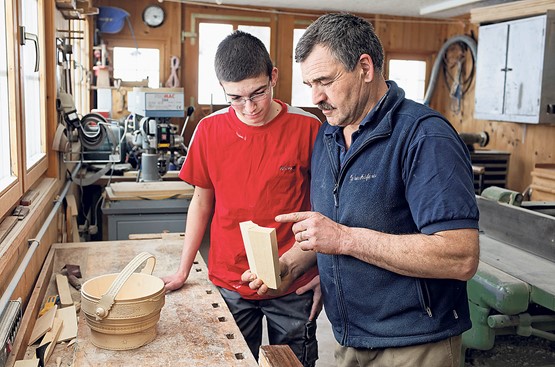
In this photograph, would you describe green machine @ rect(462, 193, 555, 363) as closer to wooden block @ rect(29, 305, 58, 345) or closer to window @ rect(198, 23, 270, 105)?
wooden block @ rect(29, 305, 58, 345)

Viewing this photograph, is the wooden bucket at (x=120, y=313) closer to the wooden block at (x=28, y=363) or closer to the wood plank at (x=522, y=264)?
the wooden block at (x=28, y=363)

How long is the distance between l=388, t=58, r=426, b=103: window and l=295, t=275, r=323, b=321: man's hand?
6.75 metres

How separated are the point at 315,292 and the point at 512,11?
15.4 ft

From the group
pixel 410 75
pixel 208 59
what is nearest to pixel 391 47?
pixel 410 75

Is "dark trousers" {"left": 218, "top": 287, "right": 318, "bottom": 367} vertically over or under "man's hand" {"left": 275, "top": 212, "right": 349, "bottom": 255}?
under

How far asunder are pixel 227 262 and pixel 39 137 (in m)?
1.48

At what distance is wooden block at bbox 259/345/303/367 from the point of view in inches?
45.9

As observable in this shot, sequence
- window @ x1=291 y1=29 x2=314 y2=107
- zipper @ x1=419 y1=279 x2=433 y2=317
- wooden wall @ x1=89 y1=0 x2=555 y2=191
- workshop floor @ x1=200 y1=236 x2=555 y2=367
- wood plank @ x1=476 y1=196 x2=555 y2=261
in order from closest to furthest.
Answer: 1. zipper @ x1=419 y1=279 x2=433 y2=317
2. wood plank @ x1=476 y1=196 x2=555 y2=261
3. workshop floor @ x1=200 y1=236 x2=555 y2=367
4. wooden wall @ x1=89 y1=0 x2=555 y2=191
5. window @ x1=291 y1=29 x2=314 y2=107

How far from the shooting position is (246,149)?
1.84 m

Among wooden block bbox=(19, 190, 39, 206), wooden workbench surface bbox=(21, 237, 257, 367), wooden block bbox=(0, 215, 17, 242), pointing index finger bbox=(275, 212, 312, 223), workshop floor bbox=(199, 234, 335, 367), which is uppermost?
pointing index finger bbox=(275, 212, 312, 223)

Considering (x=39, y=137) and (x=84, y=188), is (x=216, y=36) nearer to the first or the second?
(x=84, y=188)

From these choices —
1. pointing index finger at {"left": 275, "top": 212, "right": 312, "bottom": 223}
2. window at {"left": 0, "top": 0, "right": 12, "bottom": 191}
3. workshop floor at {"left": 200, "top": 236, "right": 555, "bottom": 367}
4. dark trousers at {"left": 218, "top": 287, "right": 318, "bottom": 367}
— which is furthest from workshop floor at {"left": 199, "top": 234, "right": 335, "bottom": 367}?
pointing index finger at {"left": 275, "top": 212, "right": 312, "bottom": 223}

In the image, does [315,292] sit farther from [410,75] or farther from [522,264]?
[410,75]

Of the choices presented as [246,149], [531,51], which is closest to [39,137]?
[246,149]
